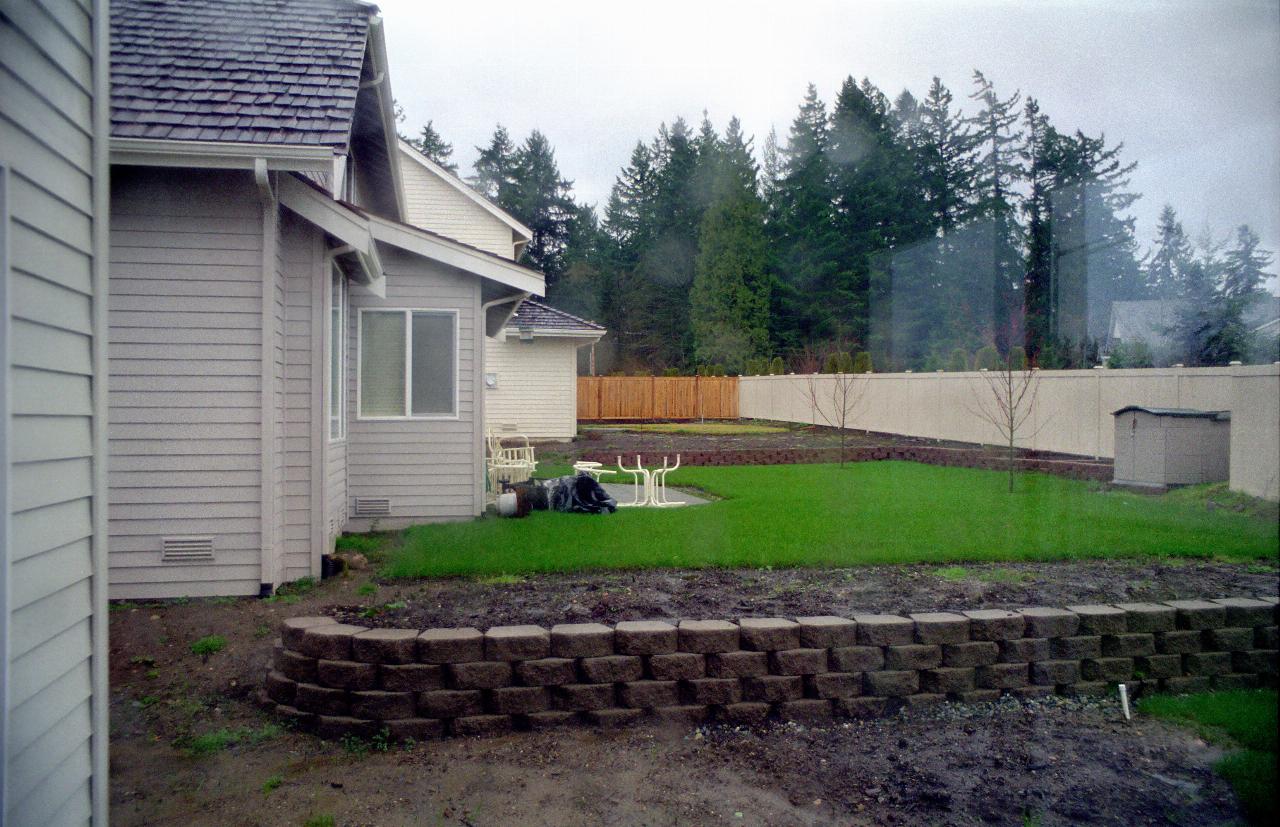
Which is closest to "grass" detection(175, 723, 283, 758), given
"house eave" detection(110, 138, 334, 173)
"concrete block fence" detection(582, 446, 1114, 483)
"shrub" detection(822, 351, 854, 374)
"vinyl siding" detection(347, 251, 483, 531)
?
"house eave" detection(110, 138, 334, 173)

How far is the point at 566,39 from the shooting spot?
24.3 ft

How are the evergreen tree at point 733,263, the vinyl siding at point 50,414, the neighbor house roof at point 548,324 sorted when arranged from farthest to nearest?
the evergreen tree at point 733,263, the neighbor house roof at point 548,324, the vinyl siding at point 50,414

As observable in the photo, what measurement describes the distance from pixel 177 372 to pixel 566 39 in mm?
4148

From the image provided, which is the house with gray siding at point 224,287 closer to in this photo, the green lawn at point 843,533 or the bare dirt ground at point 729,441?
the green lawn at point 843,533

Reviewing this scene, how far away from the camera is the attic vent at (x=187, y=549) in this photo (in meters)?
6.24

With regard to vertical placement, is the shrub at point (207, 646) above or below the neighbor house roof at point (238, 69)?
below

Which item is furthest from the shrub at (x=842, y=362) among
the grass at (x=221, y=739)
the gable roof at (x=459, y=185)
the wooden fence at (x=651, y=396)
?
the grass at (x=221, y=739)

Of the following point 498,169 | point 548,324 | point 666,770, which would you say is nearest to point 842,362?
point 548,324

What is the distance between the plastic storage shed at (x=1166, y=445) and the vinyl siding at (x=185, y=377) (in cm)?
826

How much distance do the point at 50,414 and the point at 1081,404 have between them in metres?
14.0

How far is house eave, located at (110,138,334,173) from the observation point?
5.89m

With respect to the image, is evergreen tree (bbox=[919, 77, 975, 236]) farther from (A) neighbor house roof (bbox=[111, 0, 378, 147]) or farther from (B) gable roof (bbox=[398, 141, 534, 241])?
(B) gable roof (bbox=[398, 141, 534, 241])

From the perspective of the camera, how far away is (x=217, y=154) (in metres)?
6.02

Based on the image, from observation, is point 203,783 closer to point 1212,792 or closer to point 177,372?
point 177,372
